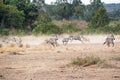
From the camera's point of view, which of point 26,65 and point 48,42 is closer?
point 26,65

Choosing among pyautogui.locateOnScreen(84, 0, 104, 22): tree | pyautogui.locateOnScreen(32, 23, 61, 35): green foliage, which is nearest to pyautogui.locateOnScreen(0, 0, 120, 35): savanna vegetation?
pyautogui.locateOnScreen(32, 23, 61, 35): green foliage

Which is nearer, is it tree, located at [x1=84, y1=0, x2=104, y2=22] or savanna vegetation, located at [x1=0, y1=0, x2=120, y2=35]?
savanna vegetation, located at [x1=0, y1=0, x2=120, y2=35]

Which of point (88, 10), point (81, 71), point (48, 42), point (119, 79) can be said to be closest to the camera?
point (119, 79)

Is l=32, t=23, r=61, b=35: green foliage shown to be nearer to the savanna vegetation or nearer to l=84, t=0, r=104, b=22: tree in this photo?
the savanna vegetation

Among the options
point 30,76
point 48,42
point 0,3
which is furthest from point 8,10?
point 30,76

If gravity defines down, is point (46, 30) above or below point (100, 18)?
below

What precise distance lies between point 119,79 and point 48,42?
1937 centimetres

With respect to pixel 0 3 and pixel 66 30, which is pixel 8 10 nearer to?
pixel 0 3

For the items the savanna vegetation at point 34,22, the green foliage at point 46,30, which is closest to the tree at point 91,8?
the savanna vegetation at point 34,22

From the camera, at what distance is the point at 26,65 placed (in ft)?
60.4

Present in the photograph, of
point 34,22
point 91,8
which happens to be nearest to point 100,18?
point 34,22

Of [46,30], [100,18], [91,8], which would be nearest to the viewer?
[46,30]

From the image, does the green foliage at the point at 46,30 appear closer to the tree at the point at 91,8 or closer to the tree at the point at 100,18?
the tree at the point at 100,18

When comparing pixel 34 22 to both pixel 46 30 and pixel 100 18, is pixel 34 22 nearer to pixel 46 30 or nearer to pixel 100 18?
pixel 100 18
